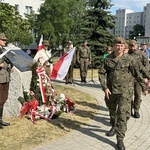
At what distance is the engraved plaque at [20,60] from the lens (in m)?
7.04

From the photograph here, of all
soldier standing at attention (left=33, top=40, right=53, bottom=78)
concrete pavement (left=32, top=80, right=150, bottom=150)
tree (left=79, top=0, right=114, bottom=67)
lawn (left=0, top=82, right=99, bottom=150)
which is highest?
tree (left=79, top=0, right=114, bottom=67)

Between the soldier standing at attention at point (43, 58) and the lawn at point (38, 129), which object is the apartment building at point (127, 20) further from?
the lawn at point (38, 129)

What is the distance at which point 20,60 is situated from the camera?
753 cm

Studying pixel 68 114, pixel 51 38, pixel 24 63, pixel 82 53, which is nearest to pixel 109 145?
pixel 68 114

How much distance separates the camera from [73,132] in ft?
20.3

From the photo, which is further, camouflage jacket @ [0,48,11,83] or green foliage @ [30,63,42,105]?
green foliage @ [30,63,42,105]

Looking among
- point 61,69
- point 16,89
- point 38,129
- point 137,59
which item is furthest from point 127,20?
point 38,129

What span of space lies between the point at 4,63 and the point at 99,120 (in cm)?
272

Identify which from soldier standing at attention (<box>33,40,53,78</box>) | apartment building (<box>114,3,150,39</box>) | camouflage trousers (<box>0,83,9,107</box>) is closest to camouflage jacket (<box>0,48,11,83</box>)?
camouflage trousers (<box>0,83,9,107</box>)

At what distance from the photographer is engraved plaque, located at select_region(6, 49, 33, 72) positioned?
7.04m

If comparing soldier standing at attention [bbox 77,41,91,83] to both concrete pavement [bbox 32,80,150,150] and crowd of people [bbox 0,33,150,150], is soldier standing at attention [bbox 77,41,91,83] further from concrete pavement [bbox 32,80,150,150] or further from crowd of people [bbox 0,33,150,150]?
crowd of people [bbox 0,33,150,150]

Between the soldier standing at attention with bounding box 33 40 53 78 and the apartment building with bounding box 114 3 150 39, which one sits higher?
the apartment building with bounding box 114 3 150 39

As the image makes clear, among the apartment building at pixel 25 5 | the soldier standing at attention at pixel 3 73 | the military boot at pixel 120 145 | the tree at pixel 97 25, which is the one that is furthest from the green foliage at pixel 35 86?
the apartment building at pixel 25 5

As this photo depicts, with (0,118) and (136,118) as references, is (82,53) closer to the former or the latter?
(136,118)
